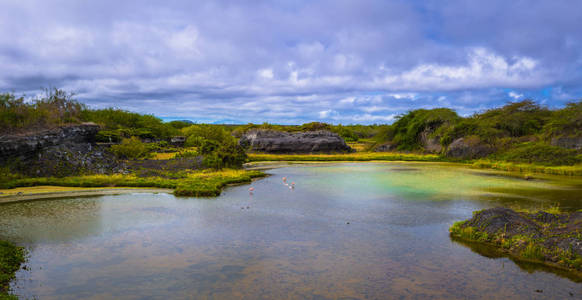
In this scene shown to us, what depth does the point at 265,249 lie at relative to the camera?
30.8 ft

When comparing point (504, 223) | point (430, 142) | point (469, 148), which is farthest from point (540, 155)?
point (504, 223)

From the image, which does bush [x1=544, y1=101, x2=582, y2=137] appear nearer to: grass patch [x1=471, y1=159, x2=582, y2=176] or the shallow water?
grass patch [x1=471, y1=159, x2=582, y2=176]

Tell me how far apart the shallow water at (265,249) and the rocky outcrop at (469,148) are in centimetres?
2062

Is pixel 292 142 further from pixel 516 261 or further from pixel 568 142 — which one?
pixel 516 261

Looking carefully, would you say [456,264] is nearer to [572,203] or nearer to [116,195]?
[572,203]

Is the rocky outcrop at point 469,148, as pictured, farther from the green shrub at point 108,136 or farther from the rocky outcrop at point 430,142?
the green shrub at point 108,136

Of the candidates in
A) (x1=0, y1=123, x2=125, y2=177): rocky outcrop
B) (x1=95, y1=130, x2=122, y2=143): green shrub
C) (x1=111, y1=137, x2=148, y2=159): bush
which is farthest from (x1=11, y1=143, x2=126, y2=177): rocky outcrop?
(x1=95, y1=130, x2=122, y2=143): green shrub

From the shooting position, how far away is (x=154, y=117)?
47375mm

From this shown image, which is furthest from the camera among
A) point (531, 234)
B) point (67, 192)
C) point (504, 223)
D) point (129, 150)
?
point (129, 150)

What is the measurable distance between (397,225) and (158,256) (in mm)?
7036

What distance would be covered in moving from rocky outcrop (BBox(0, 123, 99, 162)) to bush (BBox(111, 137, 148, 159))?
4.40 meters

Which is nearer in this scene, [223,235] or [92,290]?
[92,290]

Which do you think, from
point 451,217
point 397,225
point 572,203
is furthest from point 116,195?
point 572,203

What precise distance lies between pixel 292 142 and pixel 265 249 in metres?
35.4
